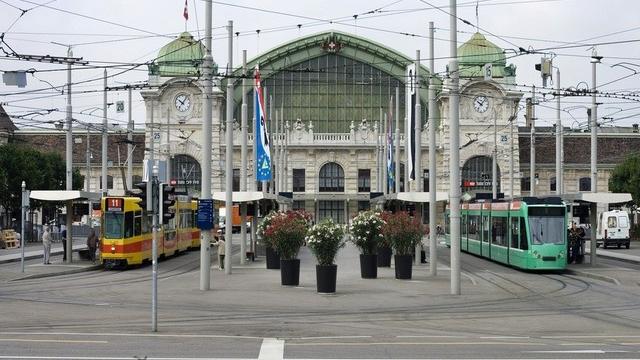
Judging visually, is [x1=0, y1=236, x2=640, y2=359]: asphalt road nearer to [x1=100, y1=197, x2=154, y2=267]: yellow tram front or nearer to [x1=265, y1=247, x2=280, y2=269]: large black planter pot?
[x1=100, y1=197, x2=154, y2=267]: yellow tram front

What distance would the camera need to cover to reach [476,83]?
354ft

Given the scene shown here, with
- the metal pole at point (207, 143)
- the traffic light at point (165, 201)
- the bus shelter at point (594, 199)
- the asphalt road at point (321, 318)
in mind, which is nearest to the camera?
the asphalt road at point (321, 318)

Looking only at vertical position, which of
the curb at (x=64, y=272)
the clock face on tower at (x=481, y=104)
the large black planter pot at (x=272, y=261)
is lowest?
the curb at (x=64, y=272)

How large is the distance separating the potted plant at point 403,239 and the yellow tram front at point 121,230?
36.2 ft

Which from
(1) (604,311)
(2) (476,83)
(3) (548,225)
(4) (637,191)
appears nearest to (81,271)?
(3) (548,225)

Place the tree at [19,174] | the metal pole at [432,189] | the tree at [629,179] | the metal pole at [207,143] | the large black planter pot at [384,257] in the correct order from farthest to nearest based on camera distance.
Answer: the tree at [629,179]
the tree at [19,174]
the large black planter pot at [384,257]
the metal pole at [432,189]
the metal pole at [207,143]

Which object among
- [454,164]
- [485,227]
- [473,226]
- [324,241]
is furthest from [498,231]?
[324,241]

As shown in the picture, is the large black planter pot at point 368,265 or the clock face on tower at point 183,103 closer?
the large black planter pot at point 368,265

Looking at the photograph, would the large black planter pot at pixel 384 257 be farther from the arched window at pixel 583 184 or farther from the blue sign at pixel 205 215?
the arched window at pixel 583 184

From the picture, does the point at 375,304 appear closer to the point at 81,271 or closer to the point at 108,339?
the point at 108,339

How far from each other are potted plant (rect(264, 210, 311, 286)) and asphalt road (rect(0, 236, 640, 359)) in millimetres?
575

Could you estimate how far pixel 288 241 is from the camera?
33.4 m

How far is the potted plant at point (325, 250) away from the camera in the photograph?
3036 cm

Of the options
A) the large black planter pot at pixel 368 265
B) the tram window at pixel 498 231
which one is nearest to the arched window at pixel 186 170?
the tram window at pixel 498 231
